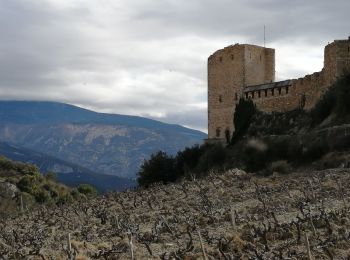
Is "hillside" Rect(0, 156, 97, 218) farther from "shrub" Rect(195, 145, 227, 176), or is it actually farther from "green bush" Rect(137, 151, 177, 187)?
"shrub" Rect(195, 145, 227, 176)

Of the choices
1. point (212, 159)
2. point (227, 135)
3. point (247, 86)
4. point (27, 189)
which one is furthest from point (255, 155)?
point (27, 189)

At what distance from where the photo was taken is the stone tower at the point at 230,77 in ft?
168

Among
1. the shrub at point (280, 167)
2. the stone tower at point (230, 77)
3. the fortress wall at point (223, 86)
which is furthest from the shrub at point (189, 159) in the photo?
the shrub at point (280, 167)

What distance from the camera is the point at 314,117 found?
42.3 m

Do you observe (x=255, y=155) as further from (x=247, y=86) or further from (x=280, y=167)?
(x=247, y=86)

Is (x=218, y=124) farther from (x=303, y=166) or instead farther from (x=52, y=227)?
(x=52, y=227)

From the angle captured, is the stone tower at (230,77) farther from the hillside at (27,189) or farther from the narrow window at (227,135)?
the hillside at (27,189)

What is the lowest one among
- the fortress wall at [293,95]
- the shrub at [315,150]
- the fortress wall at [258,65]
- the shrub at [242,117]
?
the shrub at [315,150]

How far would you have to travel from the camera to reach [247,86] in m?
50.9

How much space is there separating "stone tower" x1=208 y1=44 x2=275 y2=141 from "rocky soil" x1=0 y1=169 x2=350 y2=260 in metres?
29.3

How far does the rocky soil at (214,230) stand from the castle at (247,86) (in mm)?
23927

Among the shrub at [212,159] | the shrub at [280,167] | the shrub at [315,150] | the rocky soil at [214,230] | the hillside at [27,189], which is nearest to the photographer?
the rocky soil at [214,230]

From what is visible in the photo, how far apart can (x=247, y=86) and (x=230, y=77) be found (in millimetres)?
2008

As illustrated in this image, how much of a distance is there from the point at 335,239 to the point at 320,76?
113 ft
